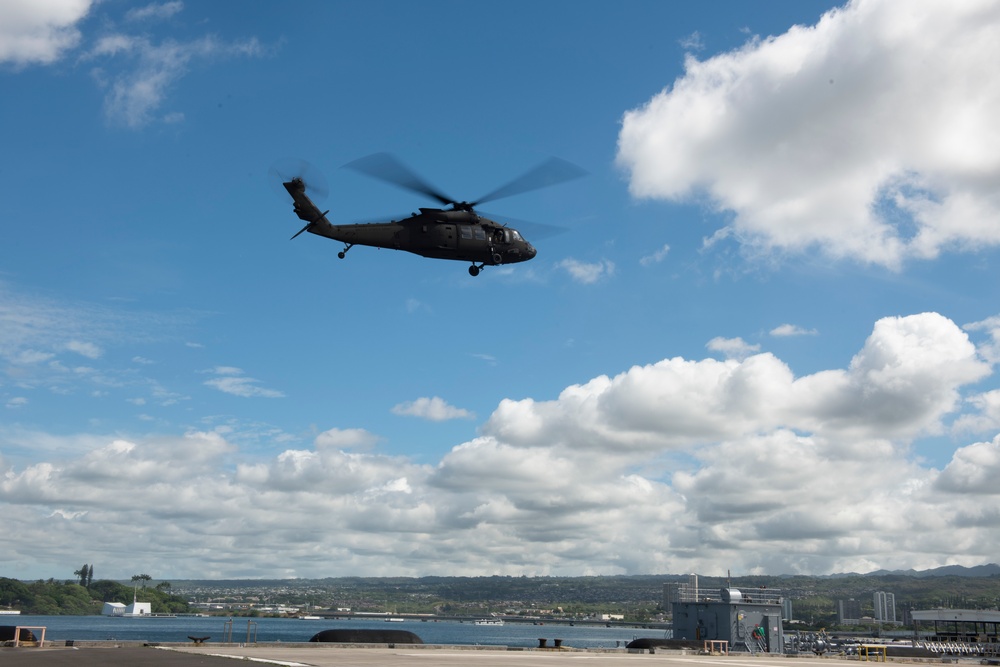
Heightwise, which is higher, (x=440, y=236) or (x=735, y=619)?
(x=440, y=236)

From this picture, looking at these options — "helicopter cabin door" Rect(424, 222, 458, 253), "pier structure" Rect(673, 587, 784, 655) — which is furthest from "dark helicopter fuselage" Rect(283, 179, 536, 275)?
"pier structure" Rect(673, 587, 784, 655)

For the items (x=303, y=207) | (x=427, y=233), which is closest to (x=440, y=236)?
(x=427, y=233)

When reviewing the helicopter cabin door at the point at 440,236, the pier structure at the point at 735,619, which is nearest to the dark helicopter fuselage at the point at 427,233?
the helicopter cabin door at the point at 440,236

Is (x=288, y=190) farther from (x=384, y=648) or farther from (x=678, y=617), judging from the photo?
(x=678, y=617)

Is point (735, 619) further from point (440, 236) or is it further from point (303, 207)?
point (303, 207)

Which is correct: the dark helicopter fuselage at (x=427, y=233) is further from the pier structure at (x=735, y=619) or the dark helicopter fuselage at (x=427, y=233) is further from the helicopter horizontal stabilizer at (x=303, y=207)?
the pier structure at (x=735, y=619)
